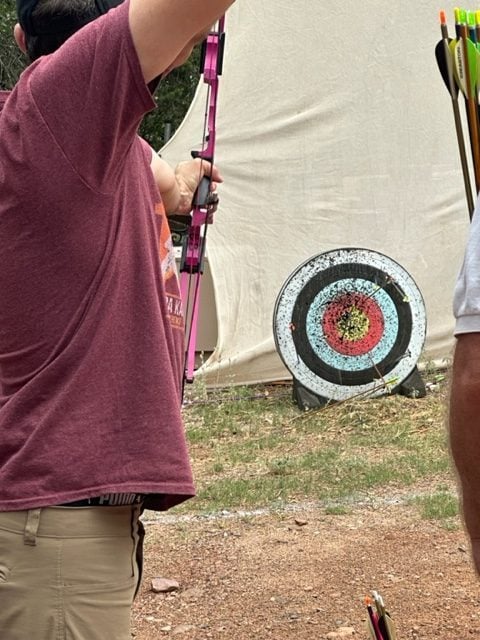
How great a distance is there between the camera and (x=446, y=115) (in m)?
5.88

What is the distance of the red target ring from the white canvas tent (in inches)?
26.6

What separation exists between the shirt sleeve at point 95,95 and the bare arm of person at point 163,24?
0.01 m

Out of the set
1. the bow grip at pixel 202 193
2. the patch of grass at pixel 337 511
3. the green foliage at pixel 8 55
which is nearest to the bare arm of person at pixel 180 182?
the bow grip at pixel 202 193

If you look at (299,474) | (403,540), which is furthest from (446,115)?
(403,540)

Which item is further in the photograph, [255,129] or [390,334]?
[255,129]

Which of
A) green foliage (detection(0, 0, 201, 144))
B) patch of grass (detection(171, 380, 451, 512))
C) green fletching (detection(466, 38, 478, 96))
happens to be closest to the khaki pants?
green fletching (detection(466, 38, 478, 96))

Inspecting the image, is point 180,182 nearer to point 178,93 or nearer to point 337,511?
point 337,511

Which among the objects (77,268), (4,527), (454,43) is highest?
(454,43)

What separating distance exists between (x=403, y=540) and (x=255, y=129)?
11.0ft

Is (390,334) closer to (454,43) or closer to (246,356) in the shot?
(246,356)

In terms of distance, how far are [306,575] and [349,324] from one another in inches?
98.4

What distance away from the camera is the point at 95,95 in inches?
41.9

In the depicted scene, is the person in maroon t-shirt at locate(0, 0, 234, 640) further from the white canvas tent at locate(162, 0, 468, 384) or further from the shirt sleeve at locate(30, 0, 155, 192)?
the white canvas tent at locate(162, 0, 468, 384)

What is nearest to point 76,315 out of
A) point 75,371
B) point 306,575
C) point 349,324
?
point 75,371
